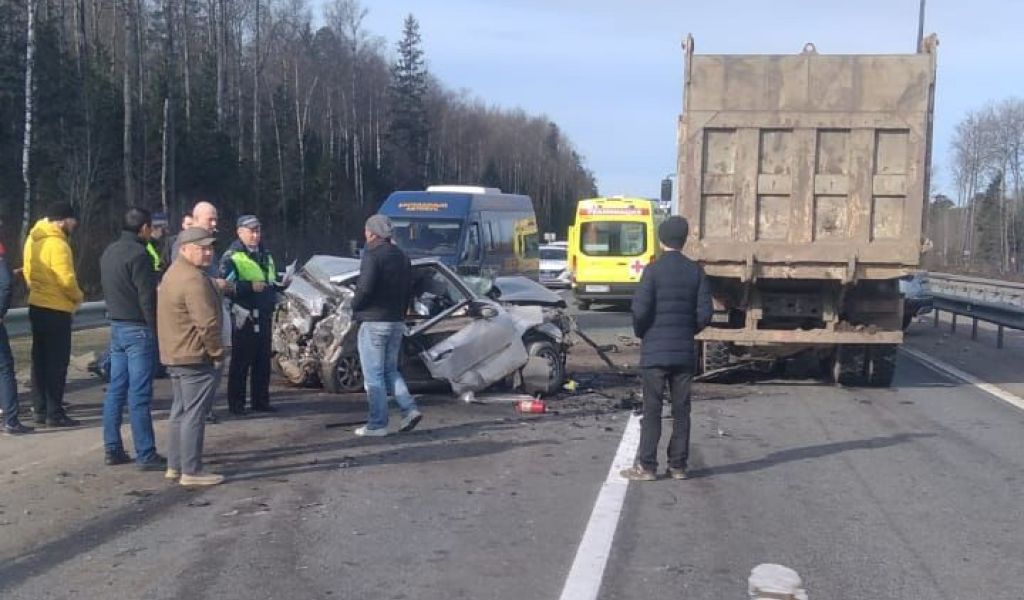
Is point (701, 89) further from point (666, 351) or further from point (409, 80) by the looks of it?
point (409, 80)

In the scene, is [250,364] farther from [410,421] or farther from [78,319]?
[78,319]

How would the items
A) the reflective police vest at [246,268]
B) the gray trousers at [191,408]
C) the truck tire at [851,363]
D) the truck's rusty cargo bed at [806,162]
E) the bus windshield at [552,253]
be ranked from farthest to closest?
the bus windshield at [552,253] < the truck tire at [851,363] < the truck's rusty cargo bed at [806,162] < the reflective police vest at [246,268] < the gray trousers at [191,408]

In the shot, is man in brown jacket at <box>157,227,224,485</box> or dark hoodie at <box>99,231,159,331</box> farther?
dark hoodie at <box>99,231,159,331</box>

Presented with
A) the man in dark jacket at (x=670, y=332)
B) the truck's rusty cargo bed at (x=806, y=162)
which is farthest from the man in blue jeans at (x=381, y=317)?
the truck's rusty cargo bed at (x=806, y=162)

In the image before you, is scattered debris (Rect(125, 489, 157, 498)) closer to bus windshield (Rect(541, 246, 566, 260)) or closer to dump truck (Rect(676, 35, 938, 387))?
→ dump truck (Rect(676, 35, 938, 387))

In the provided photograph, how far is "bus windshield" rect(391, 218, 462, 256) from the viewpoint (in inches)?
945

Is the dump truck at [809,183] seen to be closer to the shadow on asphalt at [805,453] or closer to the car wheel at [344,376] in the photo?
the shadow on asphalt at [805,453]

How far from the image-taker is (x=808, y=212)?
1245cm

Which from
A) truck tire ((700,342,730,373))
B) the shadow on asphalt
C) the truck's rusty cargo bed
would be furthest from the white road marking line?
truck tire ((700,342,730,373))

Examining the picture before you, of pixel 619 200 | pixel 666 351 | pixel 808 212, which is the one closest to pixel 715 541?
pixel 666 351

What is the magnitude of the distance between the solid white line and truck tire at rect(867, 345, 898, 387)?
17.0 feet

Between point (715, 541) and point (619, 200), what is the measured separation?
22.0m

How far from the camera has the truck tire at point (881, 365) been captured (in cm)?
1320

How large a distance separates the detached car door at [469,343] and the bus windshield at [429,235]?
39.5 feet
